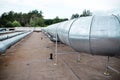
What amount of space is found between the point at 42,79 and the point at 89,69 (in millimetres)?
1975

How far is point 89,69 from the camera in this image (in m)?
6.68

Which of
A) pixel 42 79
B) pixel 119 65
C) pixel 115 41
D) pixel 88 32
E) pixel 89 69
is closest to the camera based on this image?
pixel 115 41

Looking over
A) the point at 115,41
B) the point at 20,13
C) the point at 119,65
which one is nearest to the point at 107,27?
the point at 115,41

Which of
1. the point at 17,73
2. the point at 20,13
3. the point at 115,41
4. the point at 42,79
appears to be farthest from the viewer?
the point at 20,13

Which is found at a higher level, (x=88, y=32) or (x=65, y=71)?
(x=88, y=32)

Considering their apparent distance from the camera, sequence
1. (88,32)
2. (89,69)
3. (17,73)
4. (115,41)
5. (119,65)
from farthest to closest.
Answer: (119,65)
(89,69)
(17,73)
(88,32)
(115,41)

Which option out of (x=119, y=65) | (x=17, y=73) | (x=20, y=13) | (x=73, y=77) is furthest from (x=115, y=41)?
(x=20, y=13)

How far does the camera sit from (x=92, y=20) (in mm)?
3531

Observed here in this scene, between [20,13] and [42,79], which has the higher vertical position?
[20,13]

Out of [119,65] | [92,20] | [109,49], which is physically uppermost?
[92,20]

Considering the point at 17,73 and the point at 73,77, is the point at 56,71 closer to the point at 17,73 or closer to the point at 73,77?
the point at 73,77

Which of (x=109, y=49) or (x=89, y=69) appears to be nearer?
(x=109, y=49)

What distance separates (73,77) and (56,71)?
2.94 ft

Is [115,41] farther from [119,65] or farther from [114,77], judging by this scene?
[119,65]
